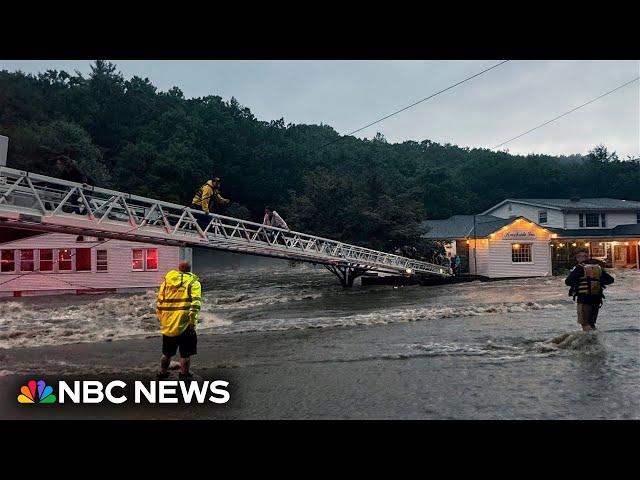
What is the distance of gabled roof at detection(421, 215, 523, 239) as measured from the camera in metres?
30.6

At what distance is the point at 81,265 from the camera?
22219mm

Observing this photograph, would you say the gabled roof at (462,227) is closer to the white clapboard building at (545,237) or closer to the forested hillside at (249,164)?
the white clapboard building at (545,237)

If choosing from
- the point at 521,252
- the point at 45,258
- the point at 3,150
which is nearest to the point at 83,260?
the point at 45,258

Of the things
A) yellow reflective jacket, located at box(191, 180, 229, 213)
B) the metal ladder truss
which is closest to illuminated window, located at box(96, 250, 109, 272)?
the metal ladder truss

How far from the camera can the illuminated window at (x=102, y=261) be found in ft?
73.1

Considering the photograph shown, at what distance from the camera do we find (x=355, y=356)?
9133 mm

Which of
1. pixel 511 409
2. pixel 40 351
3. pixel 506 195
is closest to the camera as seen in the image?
pixel 511 409

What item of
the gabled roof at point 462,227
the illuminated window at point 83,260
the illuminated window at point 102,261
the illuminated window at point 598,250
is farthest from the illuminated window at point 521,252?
the illuminated window at point 83,260

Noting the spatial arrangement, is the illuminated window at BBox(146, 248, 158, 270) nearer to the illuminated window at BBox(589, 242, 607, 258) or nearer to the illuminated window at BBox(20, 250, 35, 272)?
the illuminated window at BBox(20, 250, 35, 272)

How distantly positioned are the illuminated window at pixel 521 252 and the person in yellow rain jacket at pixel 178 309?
27.0 m
